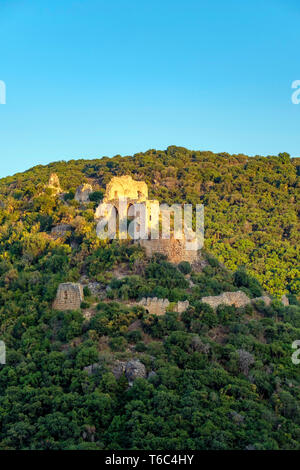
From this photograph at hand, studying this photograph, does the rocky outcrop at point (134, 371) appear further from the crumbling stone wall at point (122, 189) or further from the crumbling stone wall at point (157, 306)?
the crumbling stone wall at point (122, 189)

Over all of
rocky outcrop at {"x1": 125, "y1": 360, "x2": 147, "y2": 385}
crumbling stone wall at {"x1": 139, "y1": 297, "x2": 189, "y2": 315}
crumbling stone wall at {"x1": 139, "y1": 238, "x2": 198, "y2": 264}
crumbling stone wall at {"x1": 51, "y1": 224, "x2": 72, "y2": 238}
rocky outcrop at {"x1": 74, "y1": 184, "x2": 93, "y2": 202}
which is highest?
rocky outcrop at {"x1": 74, "y1": 184, "x2": 93, "y2": 202}

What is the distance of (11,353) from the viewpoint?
886 inches

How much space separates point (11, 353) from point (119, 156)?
41.8 m

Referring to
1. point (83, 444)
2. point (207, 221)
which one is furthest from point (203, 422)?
point (207, 221)

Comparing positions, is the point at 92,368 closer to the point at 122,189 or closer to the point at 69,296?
the point at 69,296

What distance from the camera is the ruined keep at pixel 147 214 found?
94.2 ft

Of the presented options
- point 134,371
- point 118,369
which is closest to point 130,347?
point 118,369

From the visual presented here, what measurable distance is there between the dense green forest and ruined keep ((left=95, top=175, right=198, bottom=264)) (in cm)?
71

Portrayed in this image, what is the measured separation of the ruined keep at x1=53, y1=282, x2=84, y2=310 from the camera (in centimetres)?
2494

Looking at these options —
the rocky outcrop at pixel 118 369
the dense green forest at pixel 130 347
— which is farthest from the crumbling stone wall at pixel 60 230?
the rocky outcrop at pixel 118 369

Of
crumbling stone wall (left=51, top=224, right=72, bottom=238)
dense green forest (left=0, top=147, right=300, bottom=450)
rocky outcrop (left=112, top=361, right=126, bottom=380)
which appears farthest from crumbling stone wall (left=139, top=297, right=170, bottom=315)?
crumbling stone wall (left=51, top=224, right=72, bottom=238)

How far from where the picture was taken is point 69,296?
82.0ft

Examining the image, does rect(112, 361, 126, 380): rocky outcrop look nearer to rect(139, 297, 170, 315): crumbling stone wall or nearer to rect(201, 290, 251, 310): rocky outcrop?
rect(139, 297, 170, 315): crumbling stone wall

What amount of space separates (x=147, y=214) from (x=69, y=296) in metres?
8.10
